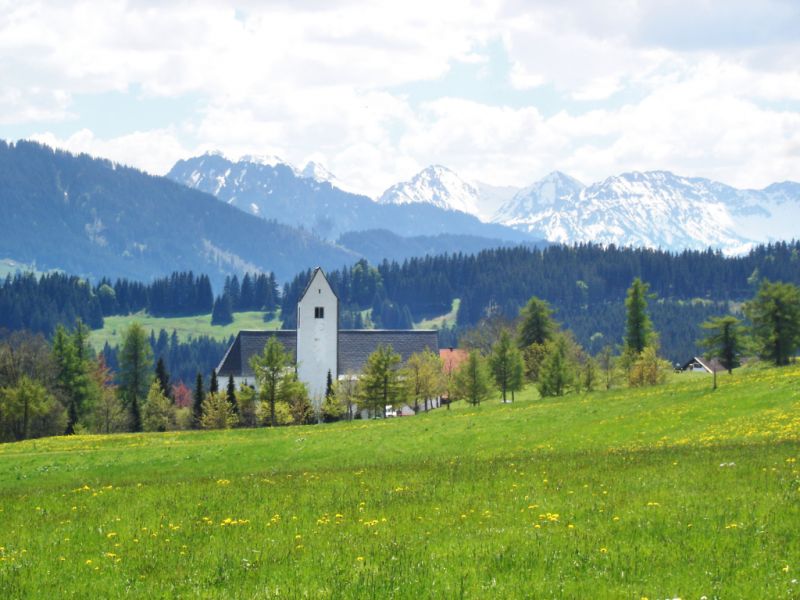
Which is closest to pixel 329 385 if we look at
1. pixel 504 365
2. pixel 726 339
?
pixel 504 365

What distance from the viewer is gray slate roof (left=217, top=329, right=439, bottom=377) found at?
415 feet

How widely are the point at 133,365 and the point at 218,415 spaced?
2161 cm

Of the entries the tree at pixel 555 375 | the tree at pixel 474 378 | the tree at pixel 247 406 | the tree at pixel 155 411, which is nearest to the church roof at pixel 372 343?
the tree at pixel 247 406

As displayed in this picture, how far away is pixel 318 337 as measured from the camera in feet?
403

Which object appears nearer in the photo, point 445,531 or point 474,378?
point 445,531

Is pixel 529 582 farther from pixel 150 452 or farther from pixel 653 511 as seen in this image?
pixel 150 452

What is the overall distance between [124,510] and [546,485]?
35.7 feet

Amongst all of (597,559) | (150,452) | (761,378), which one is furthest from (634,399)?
(597,559)

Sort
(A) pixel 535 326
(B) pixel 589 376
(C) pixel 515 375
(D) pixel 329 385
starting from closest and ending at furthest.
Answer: (B) pixel 589 376, (C) pixel 515 375, (D) pixel 329 385, (A) pixel 535 326

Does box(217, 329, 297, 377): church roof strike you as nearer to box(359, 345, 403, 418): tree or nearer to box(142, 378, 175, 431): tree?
box(142, 378, 175, 431): tree

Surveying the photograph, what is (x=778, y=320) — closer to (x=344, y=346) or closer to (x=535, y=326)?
(x=535, y=326)

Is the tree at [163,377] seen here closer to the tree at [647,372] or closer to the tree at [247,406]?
the tree at [247,406]

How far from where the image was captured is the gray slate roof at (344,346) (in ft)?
415

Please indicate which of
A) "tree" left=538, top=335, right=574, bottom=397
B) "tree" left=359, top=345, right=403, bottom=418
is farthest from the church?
"tree" left=538, top=335, right=574, bottom=397
